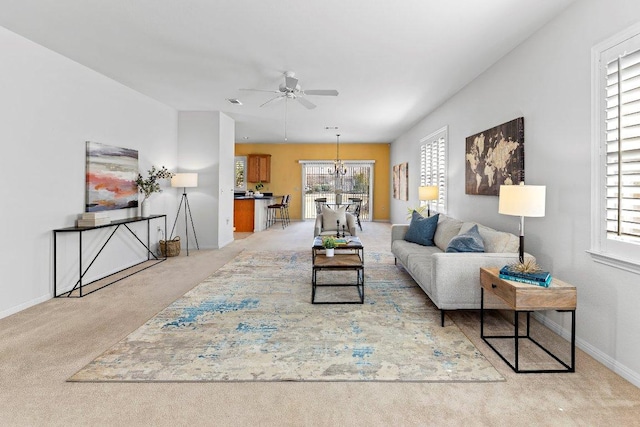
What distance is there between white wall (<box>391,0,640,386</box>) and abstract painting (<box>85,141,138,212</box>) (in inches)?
203

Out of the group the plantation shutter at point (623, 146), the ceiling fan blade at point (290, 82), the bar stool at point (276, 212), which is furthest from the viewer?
the bar stool at point (276, 212)

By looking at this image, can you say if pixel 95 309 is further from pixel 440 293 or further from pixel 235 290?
pixel 440 293

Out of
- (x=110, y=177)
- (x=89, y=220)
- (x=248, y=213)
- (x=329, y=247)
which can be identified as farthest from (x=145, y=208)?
(x=248, y=213)

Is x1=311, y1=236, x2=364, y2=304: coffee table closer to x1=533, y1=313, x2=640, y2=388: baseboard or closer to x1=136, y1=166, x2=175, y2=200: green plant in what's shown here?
x1=533, y1=313, x2=640, y2=388: baseboard

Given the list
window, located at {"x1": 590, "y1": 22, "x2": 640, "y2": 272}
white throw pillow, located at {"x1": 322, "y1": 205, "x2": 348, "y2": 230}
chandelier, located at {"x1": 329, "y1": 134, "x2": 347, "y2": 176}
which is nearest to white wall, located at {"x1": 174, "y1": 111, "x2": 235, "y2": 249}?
white throw pillow, located at {"x1": 322, "y1": 205, "x2": 348, "y2": 230}

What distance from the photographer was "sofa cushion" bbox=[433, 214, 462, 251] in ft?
14.0

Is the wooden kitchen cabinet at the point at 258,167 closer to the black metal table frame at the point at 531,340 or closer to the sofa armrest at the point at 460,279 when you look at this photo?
the sofa armrest at the point at 460,279

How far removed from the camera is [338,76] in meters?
4.47

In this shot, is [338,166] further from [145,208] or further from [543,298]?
[543,298]

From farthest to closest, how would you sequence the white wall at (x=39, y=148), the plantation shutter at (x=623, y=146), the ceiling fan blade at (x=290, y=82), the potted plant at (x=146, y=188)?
the potted plant at (x=146, y=188), the ceiling fan blade at (x=290, y=82), the white wall at (x=39, y=148), the plantation shutter at (x=623, y=146)

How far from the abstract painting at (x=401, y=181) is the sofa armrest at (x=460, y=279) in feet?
19.8

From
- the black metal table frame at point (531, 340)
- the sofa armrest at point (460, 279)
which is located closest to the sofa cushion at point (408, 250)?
the sofa armrest at point (460, 279)

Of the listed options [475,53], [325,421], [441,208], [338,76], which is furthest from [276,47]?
[441,208]

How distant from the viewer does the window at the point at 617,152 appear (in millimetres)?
2078
